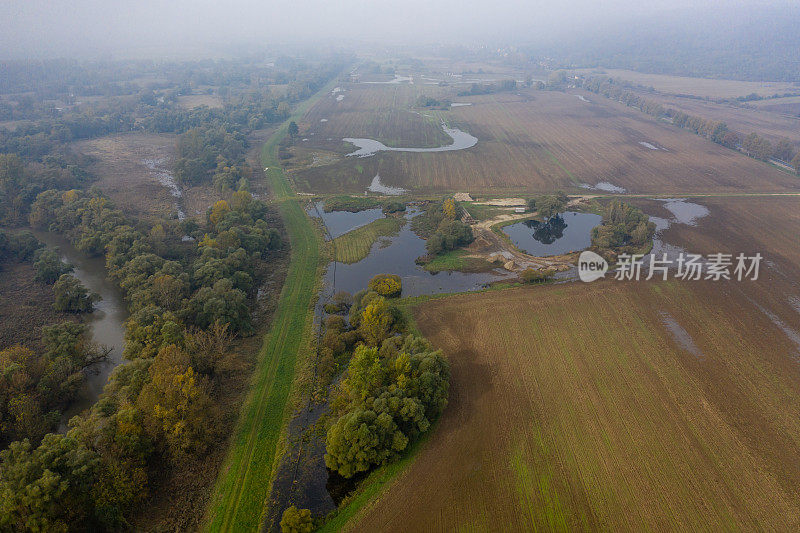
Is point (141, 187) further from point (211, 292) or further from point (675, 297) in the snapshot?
point (675, 297)

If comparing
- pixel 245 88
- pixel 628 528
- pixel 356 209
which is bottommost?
pixel 628 528

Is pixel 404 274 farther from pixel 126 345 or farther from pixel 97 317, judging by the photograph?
pixel 97 317

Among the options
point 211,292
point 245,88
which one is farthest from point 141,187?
point 245,88

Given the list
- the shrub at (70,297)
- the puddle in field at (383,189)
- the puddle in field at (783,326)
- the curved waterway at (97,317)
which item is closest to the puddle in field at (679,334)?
the puddle in field at (783,326)

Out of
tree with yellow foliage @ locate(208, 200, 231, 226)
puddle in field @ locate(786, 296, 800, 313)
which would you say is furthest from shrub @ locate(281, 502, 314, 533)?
puddle in field @ locate(786, 296, 800, 313)

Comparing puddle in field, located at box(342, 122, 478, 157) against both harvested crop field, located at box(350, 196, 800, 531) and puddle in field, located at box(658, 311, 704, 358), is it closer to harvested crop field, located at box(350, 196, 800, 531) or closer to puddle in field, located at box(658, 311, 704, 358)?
harvested crop field, located at box(350, 196, 800, 531)

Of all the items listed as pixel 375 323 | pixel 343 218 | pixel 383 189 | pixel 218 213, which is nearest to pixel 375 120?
pixel 383 189

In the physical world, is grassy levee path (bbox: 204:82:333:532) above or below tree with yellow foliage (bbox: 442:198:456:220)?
below
